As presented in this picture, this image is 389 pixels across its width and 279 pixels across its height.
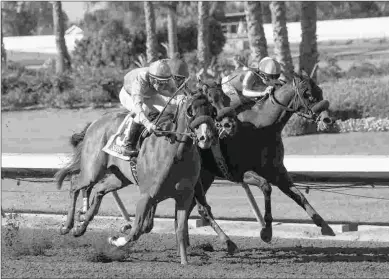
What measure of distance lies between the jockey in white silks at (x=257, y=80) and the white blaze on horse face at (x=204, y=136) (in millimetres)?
2421

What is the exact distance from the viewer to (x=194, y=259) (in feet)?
29.2

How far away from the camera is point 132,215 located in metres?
12.3

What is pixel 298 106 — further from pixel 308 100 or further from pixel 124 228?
pixel 124 228

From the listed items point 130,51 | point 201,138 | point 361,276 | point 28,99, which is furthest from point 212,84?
point 130,51

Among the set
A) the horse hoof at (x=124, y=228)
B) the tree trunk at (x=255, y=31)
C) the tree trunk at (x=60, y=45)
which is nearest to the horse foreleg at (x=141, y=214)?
the horse hoof at (x=124, y=228)

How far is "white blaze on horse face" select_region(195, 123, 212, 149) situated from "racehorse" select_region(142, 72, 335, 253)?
5.70 ft

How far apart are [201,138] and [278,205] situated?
5636 millimetres

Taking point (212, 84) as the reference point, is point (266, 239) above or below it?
below

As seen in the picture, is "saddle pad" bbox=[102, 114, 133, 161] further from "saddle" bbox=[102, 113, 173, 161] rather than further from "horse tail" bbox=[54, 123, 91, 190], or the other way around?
"horse tail" bbox=[54, 123, 91, 190]

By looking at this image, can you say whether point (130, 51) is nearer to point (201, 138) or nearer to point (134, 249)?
point (134, 249)

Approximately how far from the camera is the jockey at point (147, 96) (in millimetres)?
8484

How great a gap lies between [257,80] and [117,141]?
1836 millimetres

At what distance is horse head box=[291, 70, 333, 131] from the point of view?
9375 millimetres

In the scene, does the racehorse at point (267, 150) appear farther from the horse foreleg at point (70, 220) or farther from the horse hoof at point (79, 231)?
the horse foreleg at point (70, 220)
